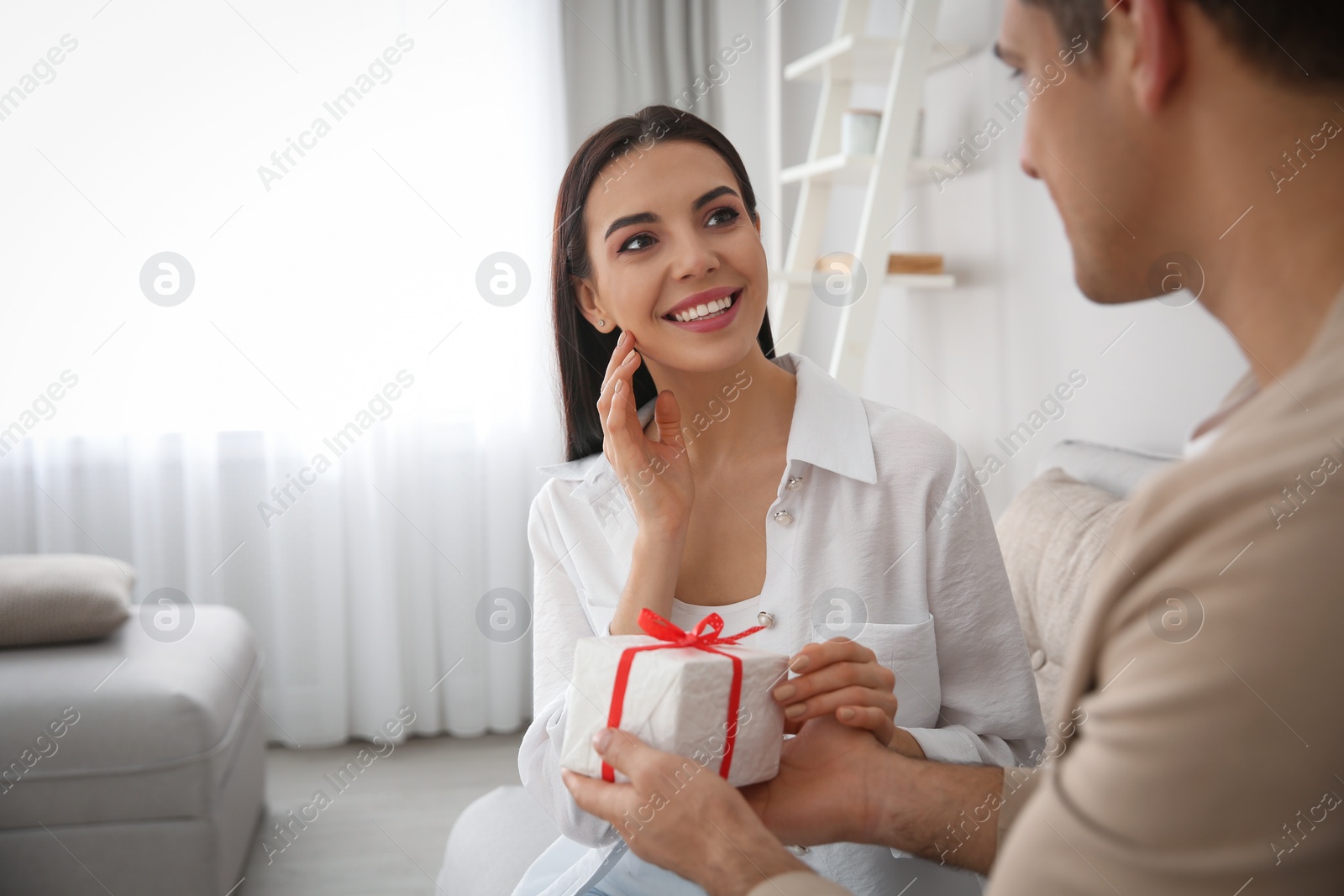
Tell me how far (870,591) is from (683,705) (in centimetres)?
47

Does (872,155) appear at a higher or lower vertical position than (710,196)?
higher

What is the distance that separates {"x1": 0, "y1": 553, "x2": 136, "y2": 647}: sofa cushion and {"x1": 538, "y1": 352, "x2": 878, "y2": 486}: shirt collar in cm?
144

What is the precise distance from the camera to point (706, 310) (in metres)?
1.37

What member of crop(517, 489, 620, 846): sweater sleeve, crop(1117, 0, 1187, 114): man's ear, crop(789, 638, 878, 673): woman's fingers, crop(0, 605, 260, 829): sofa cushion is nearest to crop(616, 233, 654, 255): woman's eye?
crop(517, 489, 620, 846): sweater sleeve

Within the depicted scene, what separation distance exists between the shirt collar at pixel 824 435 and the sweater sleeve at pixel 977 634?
126mm

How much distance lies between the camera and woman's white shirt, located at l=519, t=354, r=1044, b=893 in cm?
120

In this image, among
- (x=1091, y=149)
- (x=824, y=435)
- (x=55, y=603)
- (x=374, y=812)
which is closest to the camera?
(x=1091, y=149)

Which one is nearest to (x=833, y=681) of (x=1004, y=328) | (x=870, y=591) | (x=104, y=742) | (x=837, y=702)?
(x=837, y=702)

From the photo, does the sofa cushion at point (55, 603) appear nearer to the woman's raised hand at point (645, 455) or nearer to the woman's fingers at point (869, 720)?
the woman's raised hand at point (645, 455)

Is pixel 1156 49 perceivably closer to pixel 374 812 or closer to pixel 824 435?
pixel 824 435

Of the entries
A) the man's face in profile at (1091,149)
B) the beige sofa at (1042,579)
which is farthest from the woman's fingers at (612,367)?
the man's face in profile at (1091,149)

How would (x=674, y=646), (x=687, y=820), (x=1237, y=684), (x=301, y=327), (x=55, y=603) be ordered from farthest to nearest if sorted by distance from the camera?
(x=301, y=327) → (x=55, y=603) → (x=674, y=646) → (x=687, y=820) → (x=1237, y=684)

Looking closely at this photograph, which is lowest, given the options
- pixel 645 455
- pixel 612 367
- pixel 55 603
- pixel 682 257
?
pixel 55 603

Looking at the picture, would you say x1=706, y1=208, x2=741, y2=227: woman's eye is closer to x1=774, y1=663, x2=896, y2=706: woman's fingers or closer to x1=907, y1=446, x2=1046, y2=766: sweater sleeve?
x1=907, y1=446, x2=1046, y2=766: sweater sleeve
